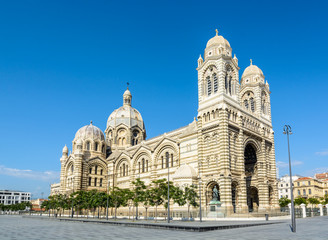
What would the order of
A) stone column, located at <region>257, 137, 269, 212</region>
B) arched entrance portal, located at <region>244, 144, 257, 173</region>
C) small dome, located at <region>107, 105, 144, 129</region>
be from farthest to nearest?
small dome, located at <region>107, 105, 144, 129</region> < arched entrance portal, located at <region>244, 144, 257, 173</region> < stone column, located at <region>257, 137, 269, 212</region>

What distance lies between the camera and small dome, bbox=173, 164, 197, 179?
46597 mm

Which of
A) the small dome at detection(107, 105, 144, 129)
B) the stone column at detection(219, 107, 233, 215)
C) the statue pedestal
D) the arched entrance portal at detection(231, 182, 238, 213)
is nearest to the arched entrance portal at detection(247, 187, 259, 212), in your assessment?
the arched entrance portal at detection(231, 182, 238, 213)

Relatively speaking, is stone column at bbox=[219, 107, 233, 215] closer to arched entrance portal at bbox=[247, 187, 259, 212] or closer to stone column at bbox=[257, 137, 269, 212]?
stone column at bbox=[257, 137, 269, 212]

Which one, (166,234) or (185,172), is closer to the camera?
(166,234)

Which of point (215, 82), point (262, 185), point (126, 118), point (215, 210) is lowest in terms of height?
point (215, 210)

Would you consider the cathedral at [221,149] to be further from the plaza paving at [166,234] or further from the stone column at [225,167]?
the plaza paving at [166,234]

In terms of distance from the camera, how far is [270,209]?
4981 cm

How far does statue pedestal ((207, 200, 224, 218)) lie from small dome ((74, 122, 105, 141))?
3994cm

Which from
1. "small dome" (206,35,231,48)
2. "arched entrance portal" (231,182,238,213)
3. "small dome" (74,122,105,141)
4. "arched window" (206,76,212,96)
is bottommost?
"arched entrance portal" (231,182,238,213)

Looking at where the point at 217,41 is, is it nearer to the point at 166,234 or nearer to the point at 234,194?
the point at 234,194

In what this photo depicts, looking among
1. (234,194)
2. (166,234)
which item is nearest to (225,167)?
(234,194)

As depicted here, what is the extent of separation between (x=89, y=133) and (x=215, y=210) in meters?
42.2

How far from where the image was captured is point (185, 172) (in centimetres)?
4725

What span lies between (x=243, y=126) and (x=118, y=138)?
39.2m
